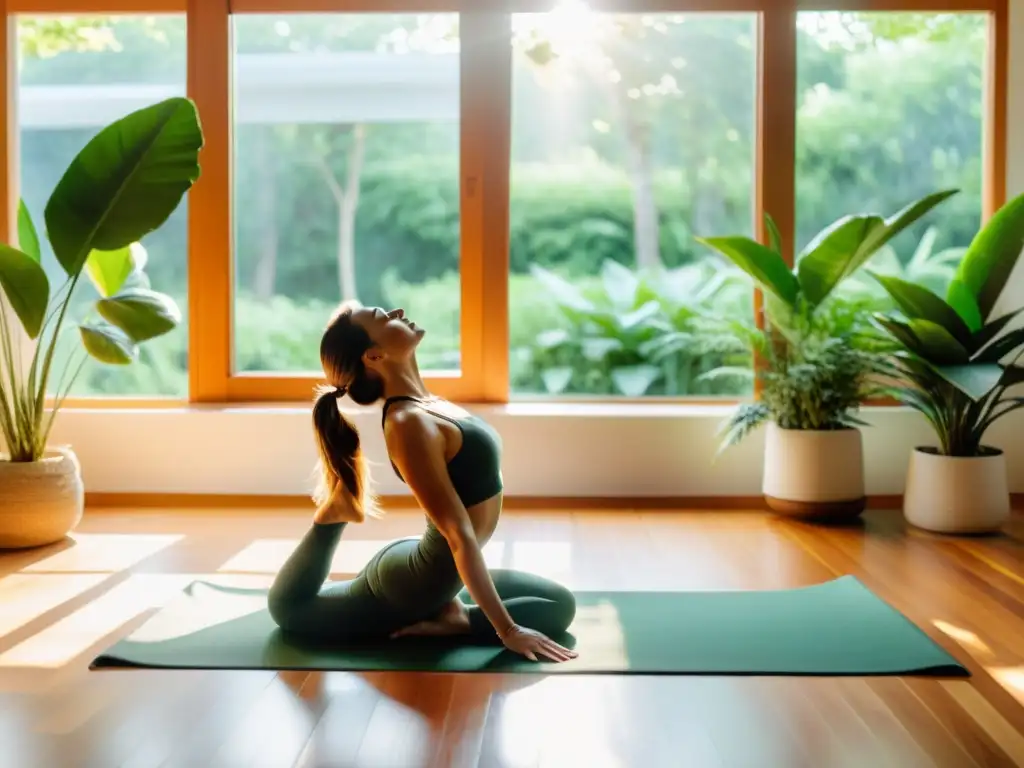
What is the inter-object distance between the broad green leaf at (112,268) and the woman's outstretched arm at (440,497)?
2079 millimetres

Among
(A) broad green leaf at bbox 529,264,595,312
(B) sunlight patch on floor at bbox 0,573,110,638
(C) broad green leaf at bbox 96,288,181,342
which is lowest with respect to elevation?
(B) sunlight patch on floor at bbox 0,573,110,638

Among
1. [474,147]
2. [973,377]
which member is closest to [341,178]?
[474,147]

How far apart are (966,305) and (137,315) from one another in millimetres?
2969

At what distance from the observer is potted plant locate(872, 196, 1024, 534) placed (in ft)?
13.1

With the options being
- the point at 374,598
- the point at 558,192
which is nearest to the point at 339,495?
the point at 374,598

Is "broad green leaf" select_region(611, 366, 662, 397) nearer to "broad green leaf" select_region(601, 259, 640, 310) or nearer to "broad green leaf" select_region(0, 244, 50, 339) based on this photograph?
"broad green leaf" select_region(601, 259, 640, 310)

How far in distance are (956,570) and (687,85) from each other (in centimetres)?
227

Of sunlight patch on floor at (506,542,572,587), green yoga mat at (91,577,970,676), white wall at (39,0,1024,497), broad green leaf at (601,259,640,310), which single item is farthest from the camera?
broad green leaf at (601,259,640,310)

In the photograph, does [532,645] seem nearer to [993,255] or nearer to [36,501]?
[36,501]

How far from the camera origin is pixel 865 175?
470 cm

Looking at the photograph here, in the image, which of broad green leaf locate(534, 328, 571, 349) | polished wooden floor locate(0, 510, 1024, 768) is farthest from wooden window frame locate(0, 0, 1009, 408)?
polished wooden floor locate(0, 510, 1024, 768)

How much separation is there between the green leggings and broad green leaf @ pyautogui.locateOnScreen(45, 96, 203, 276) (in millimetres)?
1555

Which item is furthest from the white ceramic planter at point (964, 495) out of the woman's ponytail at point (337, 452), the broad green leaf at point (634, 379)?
the woman's ponytail at point (337, 452)

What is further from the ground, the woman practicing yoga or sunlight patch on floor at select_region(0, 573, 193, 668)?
the woman practicing yoga
